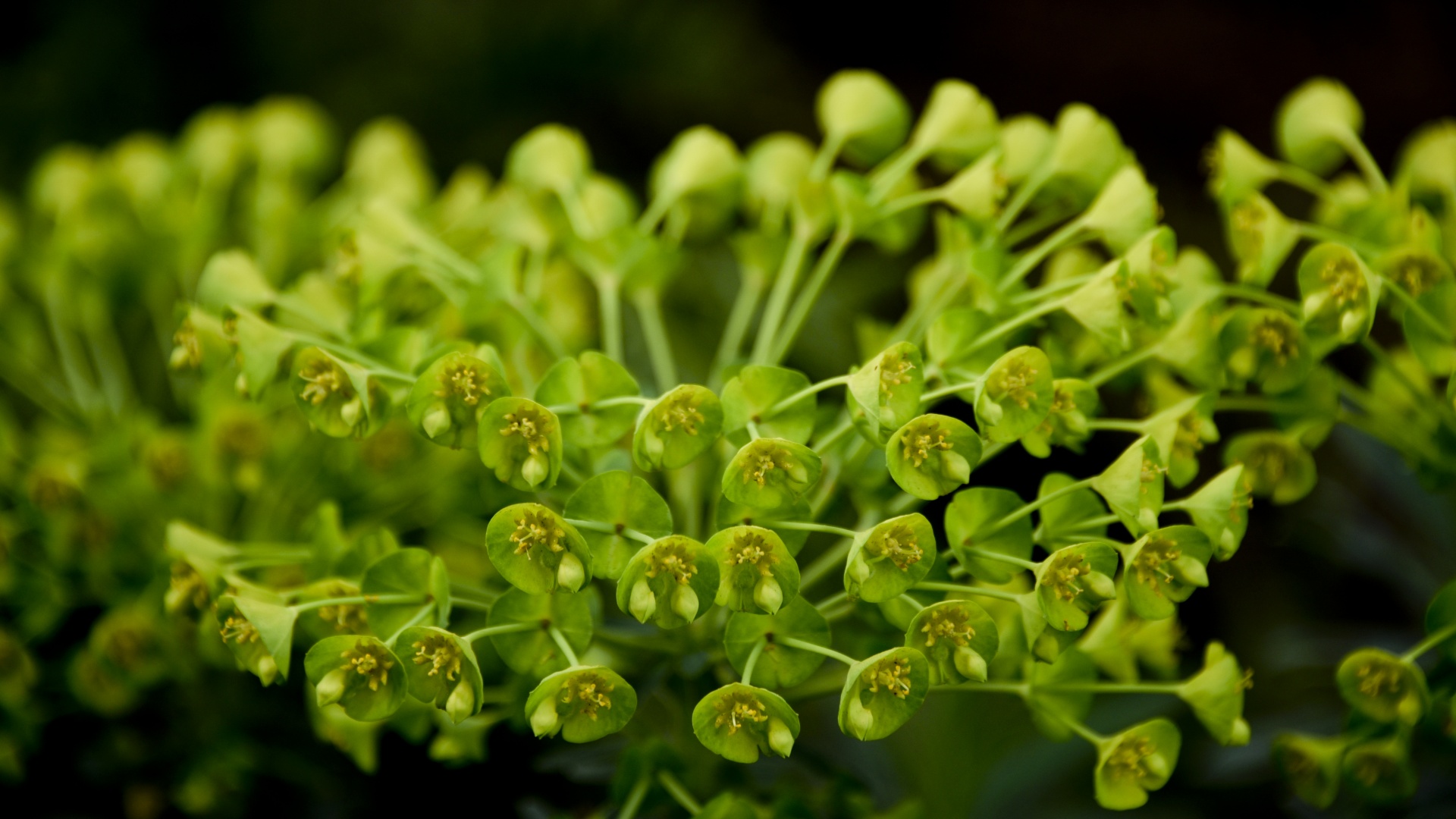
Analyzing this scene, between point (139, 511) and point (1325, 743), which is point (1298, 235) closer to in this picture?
point (1325, 743)

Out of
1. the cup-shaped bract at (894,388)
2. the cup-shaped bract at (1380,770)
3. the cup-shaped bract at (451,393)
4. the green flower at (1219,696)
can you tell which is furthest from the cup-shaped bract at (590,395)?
the cup-shaped bract at (1380,770)

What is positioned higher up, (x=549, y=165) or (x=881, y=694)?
(x=549, y=165)

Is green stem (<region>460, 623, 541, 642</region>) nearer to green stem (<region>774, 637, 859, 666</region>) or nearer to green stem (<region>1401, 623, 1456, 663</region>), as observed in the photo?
green stem (<region>774, 637, 859, 666</region>)

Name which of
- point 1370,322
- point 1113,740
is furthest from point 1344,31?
point 1113,740

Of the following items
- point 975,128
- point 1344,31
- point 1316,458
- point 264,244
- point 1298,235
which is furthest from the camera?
point 1344,31

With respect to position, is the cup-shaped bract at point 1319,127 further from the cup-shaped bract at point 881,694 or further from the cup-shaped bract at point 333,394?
the cup-shaped bract at point 333,394

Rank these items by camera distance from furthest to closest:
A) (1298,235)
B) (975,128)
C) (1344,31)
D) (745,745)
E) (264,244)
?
(1344,31) → (264,244) → (975,128) → (1298,235) → (745,745)

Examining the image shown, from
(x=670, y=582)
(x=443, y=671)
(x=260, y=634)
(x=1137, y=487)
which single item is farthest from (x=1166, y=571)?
(x=260, y=634)

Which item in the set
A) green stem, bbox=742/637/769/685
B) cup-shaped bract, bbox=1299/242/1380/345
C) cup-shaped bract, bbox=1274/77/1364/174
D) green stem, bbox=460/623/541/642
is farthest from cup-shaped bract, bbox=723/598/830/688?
cup-shaped bract, bbox=1274/77/1364/174

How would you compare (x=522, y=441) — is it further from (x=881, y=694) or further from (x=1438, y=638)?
(x=1438, y=638)
